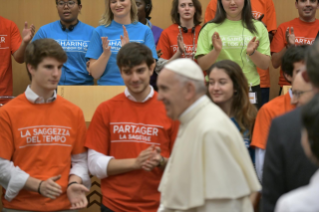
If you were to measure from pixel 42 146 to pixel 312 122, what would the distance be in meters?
2.14

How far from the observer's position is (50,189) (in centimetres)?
296

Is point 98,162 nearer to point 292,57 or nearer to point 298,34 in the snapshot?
point 292,57

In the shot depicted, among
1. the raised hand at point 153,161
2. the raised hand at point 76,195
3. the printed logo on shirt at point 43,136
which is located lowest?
the raised hand at point 76,195

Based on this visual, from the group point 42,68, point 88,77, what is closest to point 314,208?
point 42,68

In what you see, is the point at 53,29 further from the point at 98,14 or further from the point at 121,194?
the point at 121,194

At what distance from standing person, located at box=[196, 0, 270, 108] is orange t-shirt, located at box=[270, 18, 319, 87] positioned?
0.90m

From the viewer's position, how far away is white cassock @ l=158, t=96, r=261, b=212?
85.8 inches

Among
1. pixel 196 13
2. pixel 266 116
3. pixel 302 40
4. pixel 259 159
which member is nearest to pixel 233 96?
pixel 266 116

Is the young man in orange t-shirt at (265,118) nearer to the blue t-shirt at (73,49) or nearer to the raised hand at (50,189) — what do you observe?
the raised hand at (50,189)

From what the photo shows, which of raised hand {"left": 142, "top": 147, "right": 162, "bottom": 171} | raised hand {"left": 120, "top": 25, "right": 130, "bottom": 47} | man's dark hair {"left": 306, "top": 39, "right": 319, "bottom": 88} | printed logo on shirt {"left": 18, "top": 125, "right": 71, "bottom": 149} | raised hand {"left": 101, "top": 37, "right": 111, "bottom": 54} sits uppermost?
raised hand {"left": 120, "top": 25, "right": 130, "bottom": 47}

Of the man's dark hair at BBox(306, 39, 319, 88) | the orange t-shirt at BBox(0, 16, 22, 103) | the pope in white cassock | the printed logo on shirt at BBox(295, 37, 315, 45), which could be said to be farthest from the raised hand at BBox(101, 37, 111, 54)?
the man's dark hair at BBox(306, 39, 319, 88)

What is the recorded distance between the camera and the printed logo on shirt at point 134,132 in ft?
10.0

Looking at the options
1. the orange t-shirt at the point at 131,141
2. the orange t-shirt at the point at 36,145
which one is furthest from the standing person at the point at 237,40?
the orange t-shirt at the point at 36,145

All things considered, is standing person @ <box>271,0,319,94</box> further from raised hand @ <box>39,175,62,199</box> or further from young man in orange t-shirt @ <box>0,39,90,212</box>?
raised hand @ <box>39,175,62,199</box>
